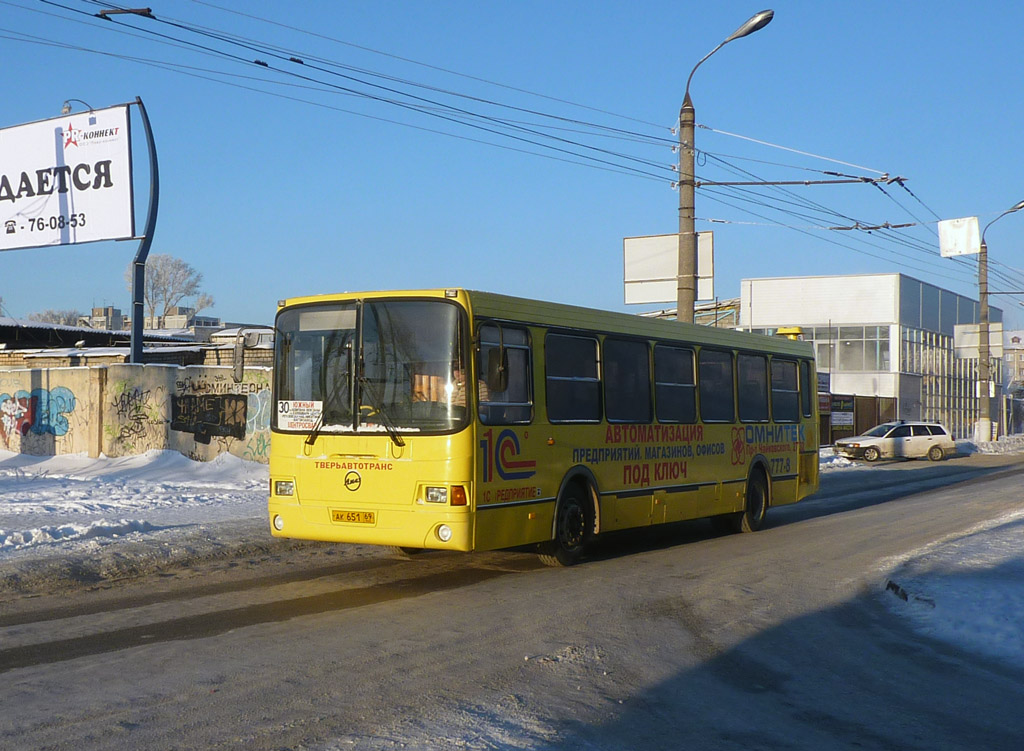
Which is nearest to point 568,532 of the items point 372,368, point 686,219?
point 372,368

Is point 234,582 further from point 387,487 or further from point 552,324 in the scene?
point 552,324

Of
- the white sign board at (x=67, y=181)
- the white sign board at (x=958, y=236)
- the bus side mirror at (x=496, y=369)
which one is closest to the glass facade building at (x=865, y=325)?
the white sign board at (x=958, y=236)

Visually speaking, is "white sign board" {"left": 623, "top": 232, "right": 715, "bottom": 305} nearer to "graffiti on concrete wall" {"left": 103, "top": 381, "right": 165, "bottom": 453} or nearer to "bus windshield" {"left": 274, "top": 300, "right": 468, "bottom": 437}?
"graffiti on concrete wall" {"left": 103, "top": 381, "right": 165, "bottom": 453}

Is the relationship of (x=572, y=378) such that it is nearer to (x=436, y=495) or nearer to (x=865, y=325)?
(x=436, y=495)

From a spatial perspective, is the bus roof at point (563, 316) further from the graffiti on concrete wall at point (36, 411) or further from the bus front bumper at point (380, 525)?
the graffiti on concrete wall at point (36, 411)

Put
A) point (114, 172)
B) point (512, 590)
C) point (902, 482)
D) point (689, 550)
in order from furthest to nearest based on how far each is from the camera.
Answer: point (902, 482) < point (114, 172) < point (689, 550) < point (512, 590)

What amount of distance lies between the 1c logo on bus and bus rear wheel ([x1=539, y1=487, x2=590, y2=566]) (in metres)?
0.84

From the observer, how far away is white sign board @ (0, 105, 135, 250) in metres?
25.3

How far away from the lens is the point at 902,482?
28.1m

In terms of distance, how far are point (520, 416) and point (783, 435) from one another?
293 inches

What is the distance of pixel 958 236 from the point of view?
98.6ft

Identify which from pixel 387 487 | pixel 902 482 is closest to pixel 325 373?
pixel 387 487

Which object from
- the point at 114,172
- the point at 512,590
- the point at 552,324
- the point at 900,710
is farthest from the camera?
the point at 114,172

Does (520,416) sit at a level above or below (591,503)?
above
